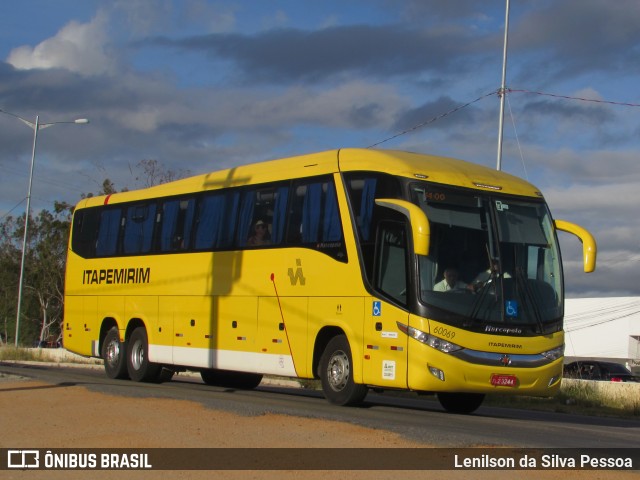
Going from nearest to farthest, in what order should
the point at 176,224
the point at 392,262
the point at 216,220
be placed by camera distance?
the point at 392,262
the point at 216,220
the point at 176,224

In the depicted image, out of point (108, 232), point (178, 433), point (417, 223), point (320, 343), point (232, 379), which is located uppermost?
point (108, 232)

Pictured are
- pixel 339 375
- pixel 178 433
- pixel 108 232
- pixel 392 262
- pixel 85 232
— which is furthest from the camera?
pixel 85 232

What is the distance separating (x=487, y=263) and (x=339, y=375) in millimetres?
3111

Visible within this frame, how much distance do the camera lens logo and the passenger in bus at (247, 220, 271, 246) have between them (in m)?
8.64

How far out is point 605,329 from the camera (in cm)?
6925

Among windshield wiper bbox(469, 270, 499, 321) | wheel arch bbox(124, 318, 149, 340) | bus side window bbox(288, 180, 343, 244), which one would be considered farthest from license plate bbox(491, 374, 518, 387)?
wheel arch bbox(124, 318, 149, 340)

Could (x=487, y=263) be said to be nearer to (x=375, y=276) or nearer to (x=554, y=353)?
(x=375, y=276)

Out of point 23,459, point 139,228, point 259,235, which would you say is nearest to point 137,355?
point 139,228

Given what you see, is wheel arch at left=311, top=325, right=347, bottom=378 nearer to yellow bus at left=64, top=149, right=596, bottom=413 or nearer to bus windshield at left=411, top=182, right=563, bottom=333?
yellow bus at left=64, top=149, right=596, bottom=413

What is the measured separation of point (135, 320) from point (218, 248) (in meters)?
4.27

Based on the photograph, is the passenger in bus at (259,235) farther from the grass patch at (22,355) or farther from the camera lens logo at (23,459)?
the grass patch at (22,355)

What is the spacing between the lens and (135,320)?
2345 centimetres

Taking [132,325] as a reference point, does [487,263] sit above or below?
above

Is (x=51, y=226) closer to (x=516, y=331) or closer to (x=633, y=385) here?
(x=633, y=385)
